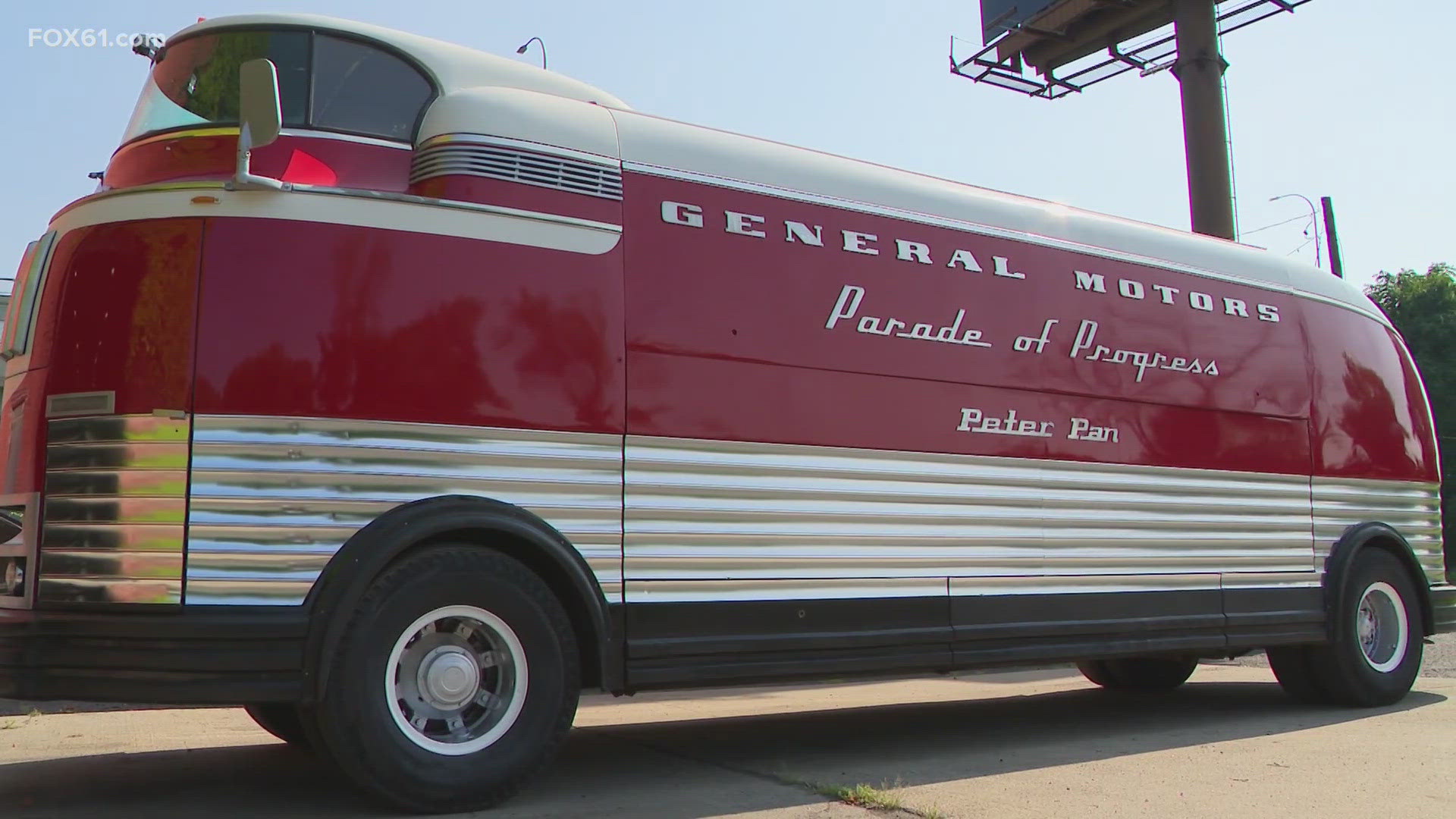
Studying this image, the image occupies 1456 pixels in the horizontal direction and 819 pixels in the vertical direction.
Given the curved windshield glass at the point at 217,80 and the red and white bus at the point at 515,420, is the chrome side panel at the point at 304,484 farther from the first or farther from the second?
the curved windshield glass at the point at 217,80

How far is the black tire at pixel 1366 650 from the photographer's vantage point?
8094 millimetres

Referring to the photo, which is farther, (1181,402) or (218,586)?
(1181,402)

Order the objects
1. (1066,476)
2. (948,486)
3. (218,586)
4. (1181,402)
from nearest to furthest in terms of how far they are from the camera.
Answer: (218,586) → (948,486) → (1066,476) → (1181,402)

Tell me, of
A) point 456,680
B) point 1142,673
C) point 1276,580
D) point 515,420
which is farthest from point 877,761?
point 1142,673

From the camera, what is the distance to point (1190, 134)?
18797 mm

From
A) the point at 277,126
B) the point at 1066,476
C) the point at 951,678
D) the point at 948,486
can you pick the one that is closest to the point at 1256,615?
the point at 1066,476

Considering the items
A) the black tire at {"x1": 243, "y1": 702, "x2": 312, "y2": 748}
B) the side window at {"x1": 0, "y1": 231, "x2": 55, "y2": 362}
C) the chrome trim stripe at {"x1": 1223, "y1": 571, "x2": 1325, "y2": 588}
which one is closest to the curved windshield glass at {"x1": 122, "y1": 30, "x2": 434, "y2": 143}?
the side window at {"x1": 0, "y1": 231, "x2": 55, "y2": 362}

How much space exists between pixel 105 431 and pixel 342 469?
0.88m

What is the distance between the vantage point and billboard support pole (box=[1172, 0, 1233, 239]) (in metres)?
18.6

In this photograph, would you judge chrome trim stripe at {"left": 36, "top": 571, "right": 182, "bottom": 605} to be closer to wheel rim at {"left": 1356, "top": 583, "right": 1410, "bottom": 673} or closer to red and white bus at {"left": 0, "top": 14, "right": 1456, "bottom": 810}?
red and white bus at {"left": 0, "top": 14, "right": 1456, "bottom": 810}

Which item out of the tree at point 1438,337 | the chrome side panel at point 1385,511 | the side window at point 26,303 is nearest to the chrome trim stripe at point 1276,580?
the chrome side panel at point 1385,511

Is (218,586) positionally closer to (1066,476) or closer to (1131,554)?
(1066,476)

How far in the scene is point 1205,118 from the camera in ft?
61.2

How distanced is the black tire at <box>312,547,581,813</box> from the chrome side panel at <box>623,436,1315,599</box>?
0.57m
